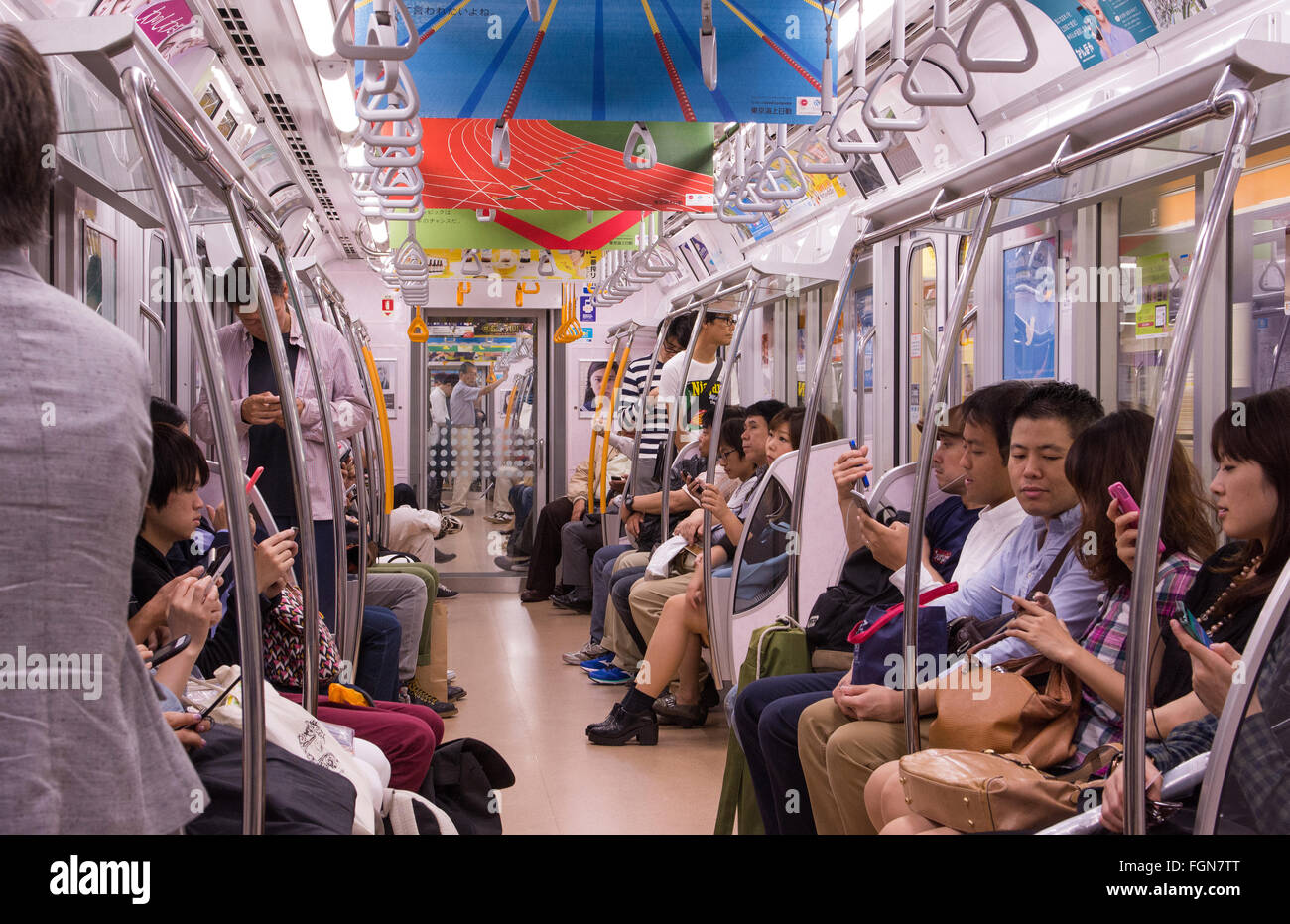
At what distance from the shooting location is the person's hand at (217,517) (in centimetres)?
326

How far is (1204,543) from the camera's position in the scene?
2334 millimetres

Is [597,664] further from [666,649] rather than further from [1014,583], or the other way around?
[1014,583]

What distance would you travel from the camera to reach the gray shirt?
1.14 metres

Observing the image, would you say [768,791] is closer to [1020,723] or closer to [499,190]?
[1020,723]

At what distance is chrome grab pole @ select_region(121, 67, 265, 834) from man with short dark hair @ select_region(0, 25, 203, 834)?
47 cm

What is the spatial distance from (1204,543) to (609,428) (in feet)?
19.2

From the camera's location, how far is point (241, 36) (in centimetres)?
414

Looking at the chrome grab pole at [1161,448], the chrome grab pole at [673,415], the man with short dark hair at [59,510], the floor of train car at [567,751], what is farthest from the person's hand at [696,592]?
the man with short dark hair at [59,510]

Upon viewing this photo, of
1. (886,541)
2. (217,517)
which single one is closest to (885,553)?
(886,541)

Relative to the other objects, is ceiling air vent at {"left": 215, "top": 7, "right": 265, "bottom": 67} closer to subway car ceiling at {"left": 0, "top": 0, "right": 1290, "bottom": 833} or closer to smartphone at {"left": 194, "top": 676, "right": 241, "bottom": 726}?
subway car ceiling at {"left": 0, "top": 0, "right": 1290, "bottom": 833}

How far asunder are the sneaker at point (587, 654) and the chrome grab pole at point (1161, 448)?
4881mm
